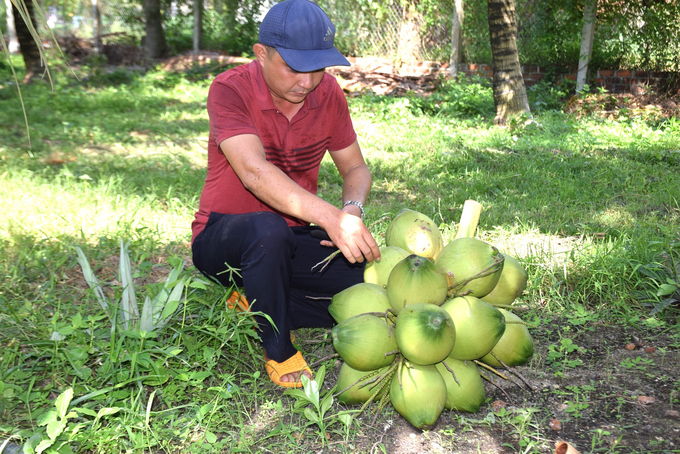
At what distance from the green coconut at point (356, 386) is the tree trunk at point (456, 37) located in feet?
25.9

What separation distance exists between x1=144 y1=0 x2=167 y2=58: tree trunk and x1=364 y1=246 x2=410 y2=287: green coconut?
1170 centimetres

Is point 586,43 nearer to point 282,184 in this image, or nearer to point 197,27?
point 282,184

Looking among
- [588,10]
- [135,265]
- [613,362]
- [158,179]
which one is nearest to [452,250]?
[613,362]

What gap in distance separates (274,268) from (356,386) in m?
0.54

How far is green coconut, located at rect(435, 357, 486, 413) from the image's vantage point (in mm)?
1811

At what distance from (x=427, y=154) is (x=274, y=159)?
3298 millimetres

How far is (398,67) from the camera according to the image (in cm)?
953

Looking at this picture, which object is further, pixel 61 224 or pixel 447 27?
pixel 447 27

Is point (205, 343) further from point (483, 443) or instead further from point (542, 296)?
point (542, 296)

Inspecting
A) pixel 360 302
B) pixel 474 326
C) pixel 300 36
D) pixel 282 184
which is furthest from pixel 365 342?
pixel 300 36

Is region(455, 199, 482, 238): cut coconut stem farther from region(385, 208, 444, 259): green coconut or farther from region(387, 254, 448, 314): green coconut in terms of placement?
region(387, 254, 448, 314): green coconut

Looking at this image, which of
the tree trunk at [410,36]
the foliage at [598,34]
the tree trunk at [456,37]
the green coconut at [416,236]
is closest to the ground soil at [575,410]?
the green coconut at [416,236]

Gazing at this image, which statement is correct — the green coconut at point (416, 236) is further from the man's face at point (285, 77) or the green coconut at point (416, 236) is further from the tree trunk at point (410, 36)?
the tree trunk at point (410, 36)

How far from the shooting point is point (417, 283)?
1.78m
